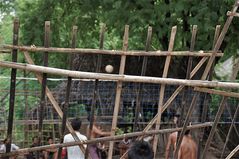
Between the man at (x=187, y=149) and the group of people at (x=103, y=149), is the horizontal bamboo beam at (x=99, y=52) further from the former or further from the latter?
the man at (x=187, y=149)

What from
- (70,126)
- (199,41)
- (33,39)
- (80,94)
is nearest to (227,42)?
(199,41)

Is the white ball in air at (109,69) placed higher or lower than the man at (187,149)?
higher

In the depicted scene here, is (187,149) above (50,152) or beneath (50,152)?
above

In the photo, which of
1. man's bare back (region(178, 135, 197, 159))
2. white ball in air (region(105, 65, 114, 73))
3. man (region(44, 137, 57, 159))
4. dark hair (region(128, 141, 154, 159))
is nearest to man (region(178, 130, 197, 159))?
man's bare back (region(178, 135, 197, 159))

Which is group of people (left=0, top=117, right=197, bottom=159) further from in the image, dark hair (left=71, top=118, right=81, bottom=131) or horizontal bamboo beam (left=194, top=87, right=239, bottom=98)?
horizontal bamboo beam (left=194, top=87, right=239, bottom=98)

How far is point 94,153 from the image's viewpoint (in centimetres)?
639

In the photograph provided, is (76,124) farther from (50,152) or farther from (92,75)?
(50,152)

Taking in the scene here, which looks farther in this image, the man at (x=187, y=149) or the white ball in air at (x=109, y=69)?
the white ball in air at (x=109, y=69)

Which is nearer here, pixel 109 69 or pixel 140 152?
pixel 140 152

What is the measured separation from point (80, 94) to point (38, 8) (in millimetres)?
3163

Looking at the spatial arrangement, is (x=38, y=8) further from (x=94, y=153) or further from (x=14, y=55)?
(x=14, y=55)

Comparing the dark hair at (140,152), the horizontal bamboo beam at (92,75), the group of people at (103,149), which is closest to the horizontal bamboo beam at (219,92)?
the horizontal bamboo beam at (92,75)

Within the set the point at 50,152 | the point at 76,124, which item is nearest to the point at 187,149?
the point at 76,124

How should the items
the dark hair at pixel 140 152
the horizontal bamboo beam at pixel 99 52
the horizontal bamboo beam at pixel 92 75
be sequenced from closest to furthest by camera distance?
1. the dark hair at pixel 140 152
2. the horizontal bamboo beam at pixel 92 75
3. the horizontal bamboo beam at pixel 99 52
